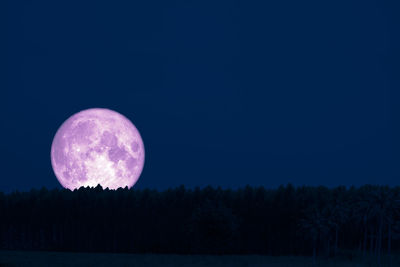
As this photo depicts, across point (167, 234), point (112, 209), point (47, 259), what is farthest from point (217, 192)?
point (47, 259)

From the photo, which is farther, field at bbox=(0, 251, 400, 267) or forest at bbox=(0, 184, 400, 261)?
forest at bbox=(0, 184, 400, 261)

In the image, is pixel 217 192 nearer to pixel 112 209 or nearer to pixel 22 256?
pixel 112 209

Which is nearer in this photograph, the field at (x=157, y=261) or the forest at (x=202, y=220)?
the field at (x=157, y=261)

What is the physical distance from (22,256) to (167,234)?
28.7 metres

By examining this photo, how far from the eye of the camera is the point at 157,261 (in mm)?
77875

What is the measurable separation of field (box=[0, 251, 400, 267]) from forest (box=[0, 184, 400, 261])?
24.9ft

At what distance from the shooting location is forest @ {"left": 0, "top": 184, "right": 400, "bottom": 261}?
93938mm

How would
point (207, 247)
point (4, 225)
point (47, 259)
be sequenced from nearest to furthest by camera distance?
point (47, 259), point (207, 247), point (4, 225)

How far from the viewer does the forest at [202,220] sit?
9394cm

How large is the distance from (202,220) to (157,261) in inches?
618

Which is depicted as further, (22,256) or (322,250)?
(322,250)

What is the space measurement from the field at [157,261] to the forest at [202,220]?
7.58m

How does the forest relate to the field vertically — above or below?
above

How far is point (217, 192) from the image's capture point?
102 metres
